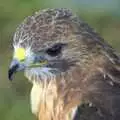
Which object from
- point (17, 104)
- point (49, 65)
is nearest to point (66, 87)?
point (49, 65)

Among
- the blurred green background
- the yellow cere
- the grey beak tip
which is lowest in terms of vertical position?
the blurred green background

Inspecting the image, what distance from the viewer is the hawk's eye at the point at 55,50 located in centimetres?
481

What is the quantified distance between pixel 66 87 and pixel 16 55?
1.27 ft

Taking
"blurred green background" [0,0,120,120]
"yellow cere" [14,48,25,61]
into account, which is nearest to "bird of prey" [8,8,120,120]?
"yellow cere" [14,48,25,61]

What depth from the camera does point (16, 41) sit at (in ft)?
16.0

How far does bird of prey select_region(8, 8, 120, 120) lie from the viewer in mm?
4789

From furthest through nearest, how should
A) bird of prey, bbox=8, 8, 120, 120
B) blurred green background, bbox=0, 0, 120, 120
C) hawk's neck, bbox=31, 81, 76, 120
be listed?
1. blurred green background, bbox=0, 0, 120, 120
2. hawk's neck, bbox=31, 81, 76, 120
3. bird of prey, bbox=8, 8, 120, 120

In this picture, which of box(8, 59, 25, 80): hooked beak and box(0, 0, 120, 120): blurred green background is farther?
box(0, 0, 120, 120): blurred green background

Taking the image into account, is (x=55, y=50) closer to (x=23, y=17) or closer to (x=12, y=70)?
(x=12, y=70)

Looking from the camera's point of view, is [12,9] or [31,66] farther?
[12,9]

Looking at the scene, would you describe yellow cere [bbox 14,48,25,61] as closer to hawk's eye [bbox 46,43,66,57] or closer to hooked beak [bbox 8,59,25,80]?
hooked beak [bbox 8,59,25,80]

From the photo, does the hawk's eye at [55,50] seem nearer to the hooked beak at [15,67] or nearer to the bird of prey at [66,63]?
the bird of prey at [66,63]

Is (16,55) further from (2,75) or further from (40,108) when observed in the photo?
(2,75)

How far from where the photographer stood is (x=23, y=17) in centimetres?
938
